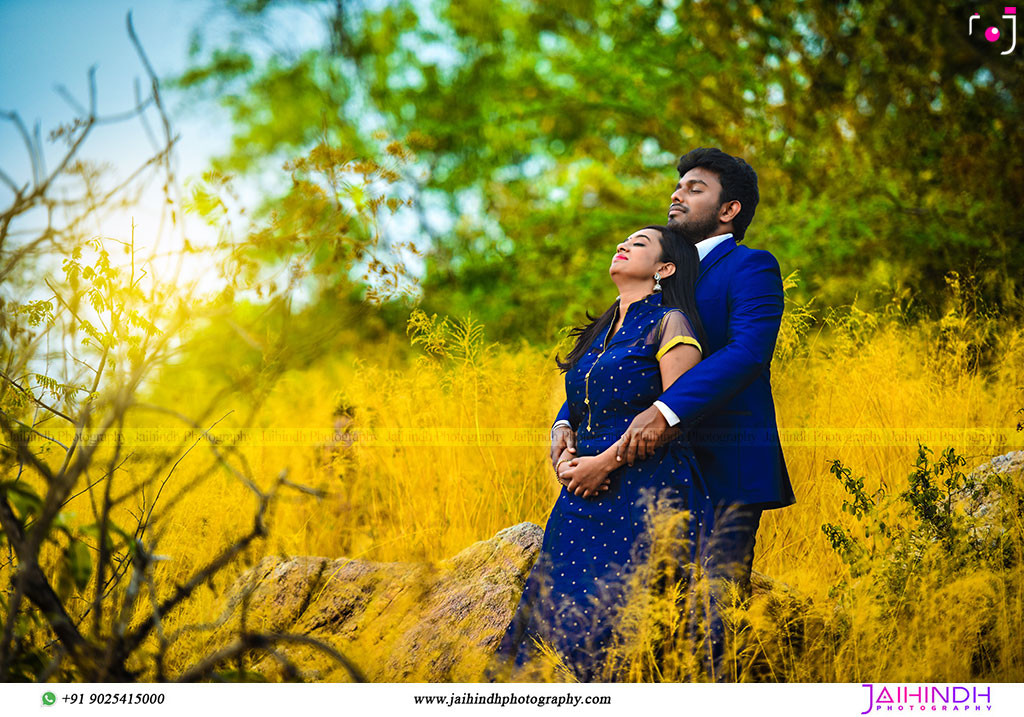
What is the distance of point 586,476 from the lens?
213 centimetres

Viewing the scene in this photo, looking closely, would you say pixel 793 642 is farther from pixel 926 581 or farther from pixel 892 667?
pixel 926 581

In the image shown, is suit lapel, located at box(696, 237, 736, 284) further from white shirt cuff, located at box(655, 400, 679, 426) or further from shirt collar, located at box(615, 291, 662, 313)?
white shirt cuff, located at box(655, 400, 679, 426)

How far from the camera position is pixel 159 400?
481 cm

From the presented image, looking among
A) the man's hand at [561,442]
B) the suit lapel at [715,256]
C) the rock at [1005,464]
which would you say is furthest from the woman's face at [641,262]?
the rock at [1005,464]

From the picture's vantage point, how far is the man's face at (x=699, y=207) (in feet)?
7.78

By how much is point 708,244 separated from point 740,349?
1.32 ft

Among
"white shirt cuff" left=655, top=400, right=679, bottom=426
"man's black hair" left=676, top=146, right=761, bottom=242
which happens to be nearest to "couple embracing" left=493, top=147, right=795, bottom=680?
"white shirt cuff" left=655, top=400, right=679, bottom=426

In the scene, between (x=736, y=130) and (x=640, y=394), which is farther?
(x=736, y=130)

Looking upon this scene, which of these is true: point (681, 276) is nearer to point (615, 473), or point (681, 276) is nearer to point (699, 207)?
point (699, 207)

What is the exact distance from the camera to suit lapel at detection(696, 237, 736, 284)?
2.30 meters

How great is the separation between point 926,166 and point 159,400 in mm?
5137

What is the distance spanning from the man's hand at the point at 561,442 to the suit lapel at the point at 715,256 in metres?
0.55

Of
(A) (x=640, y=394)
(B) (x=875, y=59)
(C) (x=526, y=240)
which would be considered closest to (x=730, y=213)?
(A) (x=640, y=394)

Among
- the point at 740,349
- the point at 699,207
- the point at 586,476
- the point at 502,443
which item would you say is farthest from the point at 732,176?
the point at 502,443
